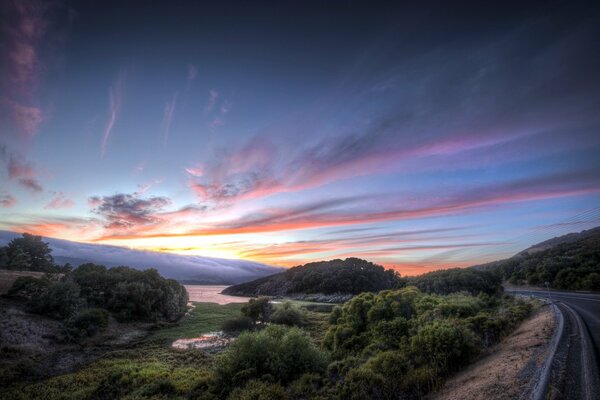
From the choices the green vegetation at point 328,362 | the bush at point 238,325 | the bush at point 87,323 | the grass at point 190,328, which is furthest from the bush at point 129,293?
the green vegetation at point 328,362

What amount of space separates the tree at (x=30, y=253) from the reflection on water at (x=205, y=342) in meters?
65.8

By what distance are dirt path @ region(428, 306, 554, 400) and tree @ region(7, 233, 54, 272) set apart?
344ft

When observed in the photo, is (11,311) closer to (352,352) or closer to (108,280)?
(108,280)

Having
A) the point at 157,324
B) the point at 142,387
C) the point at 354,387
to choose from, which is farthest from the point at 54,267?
the point at 354,387

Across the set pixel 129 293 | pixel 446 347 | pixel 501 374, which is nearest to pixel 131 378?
pixel 446 347

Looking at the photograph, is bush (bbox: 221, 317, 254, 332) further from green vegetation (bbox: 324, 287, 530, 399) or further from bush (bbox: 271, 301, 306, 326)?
green vegetation (bbox: 324, 287, 530, 399)

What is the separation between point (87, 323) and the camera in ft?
142

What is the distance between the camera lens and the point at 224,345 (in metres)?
41.7

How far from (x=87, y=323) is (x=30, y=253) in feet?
196

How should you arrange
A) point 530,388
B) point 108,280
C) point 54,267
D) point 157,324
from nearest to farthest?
1. point 530,388
2. point 157,324
3. point 108,280
4. point 54,267

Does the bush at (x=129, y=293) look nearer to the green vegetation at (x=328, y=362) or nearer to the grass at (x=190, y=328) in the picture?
the grass at (x=190, y=328)

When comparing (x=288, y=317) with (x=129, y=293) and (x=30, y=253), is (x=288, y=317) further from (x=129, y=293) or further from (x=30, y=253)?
(x=30, y=253)

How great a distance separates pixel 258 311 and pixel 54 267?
232 ft

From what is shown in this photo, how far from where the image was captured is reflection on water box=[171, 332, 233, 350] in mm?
41138
